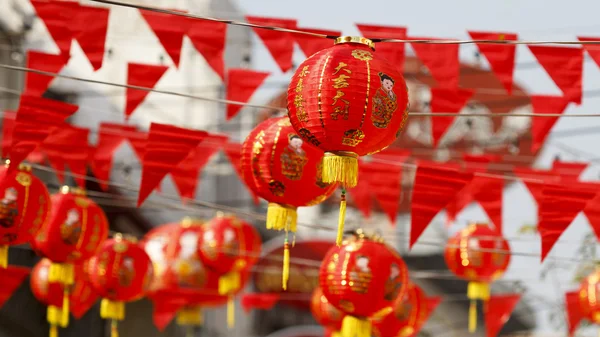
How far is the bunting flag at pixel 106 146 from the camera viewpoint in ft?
28.7

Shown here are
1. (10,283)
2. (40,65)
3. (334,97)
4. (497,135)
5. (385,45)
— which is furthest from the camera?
(497,135)

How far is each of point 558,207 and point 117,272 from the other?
3799 mm

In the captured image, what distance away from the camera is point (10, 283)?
945 cm

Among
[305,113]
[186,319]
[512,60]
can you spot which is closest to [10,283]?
[186,319]

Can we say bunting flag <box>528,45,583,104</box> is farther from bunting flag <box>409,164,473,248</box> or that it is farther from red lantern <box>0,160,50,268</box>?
red lantern <box>0,160,50,268</box>

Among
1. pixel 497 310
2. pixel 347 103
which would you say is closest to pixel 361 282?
pixel 347 103

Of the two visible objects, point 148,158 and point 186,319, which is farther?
point 186,319

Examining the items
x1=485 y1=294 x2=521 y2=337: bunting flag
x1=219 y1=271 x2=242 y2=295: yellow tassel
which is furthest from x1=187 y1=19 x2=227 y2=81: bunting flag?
x1=485 y1=294 x2=521 y2=337: bunting flag

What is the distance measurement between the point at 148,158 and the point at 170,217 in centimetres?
709

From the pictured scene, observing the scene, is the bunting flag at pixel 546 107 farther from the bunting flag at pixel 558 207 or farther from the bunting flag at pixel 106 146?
the bunting flag at pixel 106 146

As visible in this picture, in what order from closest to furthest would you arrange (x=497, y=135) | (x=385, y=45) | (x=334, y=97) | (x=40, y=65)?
1. (x=334, y=97)
2. (x=40, y=65)
3. (x=385, y=45)
4. (x=497, y=135)

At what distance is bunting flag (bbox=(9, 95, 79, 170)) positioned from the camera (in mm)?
6516

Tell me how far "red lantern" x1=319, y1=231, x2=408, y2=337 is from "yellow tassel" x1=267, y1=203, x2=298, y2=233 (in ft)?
3.03

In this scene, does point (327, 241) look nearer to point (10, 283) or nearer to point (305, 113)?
point (10, 283)
